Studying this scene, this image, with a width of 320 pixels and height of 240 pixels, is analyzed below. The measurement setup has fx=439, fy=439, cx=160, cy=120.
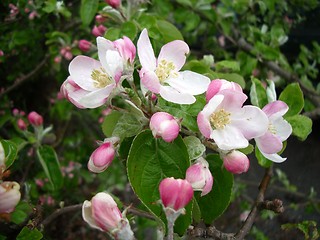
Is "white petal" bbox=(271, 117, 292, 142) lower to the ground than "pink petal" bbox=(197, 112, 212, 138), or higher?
→ lower

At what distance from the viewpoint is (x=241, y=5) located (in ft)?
6.57

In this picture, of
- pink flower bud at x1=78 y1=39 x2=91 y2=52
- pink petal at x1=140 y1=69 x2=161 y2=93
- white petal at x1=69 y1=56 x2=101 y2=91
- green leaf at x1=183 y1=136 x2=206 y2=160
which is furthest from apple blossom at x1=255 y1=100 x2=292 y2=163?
pink flower bud at x1=78 y1=39 x2=91 y2=52

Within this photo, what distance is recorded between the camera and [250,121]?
0.73 meters

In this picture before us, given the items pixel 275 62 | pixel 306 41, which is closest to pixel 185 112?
pixel 275 62

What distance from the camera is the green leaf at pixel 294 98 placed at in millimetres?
957

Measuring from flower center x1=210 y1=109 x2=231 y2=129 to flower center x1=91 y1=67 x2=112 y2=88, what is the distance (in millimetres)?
192

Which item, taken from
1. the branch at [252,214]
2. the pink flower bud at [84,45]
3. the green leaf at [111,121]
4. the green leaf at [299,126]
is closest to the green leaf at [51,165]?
the pink flower bud at [84,45]

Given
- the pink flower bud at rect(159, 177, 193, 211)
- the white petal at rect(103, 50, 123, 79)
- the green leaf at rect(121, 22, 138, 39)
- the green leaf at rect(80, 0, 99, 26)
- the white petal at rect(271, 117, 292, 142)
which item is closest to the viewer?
the pink flower bud at rect(159, 177, 193, 211)

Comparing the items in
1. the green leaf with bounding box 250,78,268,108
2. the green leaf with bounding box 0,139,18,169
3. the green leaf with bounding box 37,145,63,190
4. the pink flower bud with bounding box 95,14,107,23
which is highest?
the green leaf with bounding box 250,78,268,108

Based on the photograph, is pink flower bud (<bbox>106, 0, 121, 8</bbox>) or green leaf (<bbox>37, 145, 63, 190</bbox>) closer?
pink flower bud (<bbox>106, 0, 121, 8</bbox>)

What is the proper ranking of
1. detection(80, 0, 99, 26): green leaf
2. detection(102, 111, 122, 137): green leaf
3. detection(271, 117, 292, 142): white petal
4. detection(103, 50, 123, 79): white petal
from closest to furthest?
detection(103, 50, 123, 79): white petal
detection(271, 117, 292, 142): white petal
detection(102, 111, 122, 137): green leaf
detection(80, 0, 99, 26): green leaf

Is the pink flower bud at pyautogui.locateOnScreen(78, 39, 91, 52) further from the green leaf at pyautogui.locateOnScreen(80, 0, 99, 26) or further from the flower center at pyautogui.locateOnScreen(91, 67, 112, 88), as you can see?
the flower center at pyautogui.locateOnScreen(91, 67, 112, 88)

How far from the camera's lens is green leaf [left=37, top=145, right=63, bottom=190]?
1433 millimetres

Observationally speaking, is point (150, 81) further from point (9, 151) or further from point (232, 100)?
point (9, 151)
